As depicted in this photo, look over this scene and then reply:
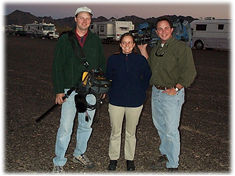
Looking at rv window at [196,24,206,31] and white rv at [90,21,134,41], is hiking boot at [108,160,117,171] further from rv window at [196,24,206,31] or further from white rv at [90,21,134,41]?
white rv at [90,21,134,41]

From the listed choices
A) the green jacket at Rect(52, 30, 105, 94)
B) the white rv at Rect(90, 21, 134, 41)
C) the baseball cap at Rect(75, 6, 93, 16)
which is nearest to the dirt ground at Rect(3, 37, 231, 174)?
the green jacket at Rect(52, 30, 105, 94)

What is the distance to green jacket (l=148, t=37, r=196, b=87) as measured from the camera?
3.73m

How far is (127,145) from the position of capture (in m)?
A: 4.14

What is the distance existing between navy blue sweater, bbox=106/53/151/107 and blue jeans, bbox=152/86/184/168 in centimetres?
31

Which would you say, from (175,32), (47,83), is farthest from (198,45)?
(175,32)

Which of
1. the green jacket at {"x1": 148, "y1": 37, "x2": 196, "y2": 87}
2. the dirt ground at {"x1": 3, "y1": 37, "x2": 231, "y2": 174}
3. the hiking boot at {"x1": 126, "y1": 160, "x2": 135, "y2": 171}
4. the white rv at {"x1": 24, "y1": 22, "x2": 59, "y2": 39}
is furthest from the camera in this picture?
the white rv at {"x1": 24, "y1": 22, "x2": 59, "y2": 39}

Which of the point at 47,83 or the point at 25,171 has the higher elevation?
the point at 47,83

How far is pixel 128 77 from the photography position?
3820mm

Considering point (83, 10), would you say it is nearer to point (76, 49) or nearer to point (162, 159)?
point (76, 49)

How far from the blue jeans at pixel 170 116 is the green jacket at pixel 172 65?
18cm

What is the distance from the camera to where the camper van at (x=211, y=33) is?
84.9 ft

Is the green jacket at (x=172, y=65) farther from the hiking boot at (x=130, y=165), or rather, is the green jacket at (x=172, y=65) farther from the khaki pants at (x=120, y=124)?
the hiking boot at (x=130, y=165)

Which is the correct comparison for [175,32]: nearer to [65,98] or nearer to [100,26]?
[65,98]

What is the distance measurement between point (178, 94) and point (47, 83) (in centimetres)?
784
